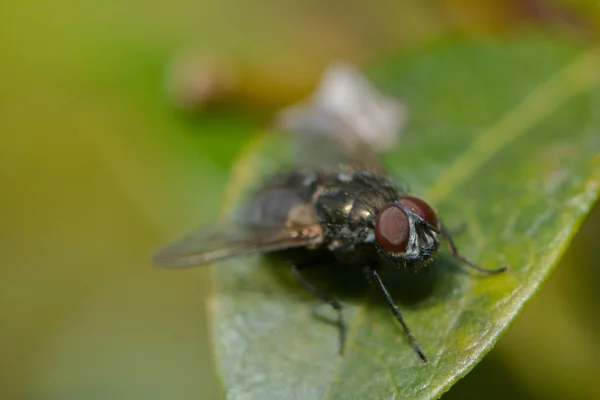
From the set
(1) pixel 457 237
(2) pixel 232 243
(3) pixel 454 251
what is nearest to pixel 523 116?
(1) pixel 457 237

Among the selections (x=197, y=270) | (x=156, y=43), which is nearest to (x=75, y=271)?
(x=197, y=270)

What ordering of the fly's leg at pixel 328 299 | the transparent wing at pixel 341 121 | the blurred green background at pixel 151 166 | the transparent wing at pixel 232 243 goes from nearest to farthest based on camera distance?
the fly's leg at pixel 328 299, the transparent wing at pixel 232 243, the blurred green background at pixel 151 166, the transparent wing at pixel 341 121

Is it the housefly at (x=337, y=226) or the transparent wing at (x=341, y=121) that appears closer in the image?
the housefly at (x=337, y=226)

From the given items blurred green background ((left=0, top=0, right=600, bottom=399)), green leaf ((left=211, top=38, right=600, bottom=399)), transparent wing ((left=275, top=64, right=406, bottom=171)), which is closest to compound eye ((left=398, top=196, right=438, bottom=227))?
green leaf ((left=211, top=38, right=600, bottom=399))

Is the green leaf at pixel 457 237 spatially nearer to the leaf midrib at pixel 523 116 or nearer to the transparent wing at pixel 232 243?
the leaf midrib at pixel 523 116

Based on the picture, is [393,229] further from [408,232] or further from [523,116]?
[523,116]

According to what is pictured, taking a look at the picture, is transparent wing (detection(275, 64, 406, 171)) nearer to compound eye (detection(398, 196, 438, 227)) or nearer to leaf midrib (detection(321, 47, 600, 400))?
leaf midrib (detection(321, 47, 600, 400))

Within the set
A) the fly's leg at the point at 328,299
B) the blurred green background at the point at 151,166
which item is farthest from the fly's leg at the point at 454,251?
the blurred green background at the point at 151,166
